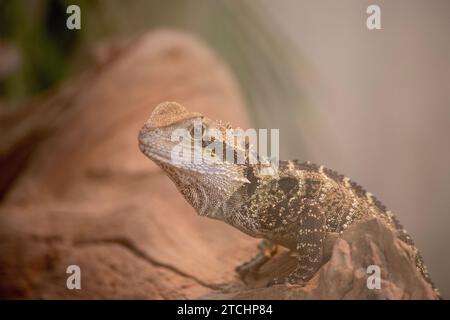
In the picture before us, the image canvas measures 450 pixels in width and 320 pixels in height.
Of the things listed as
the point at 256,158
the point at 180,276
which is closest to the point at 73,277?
the point at 180,276

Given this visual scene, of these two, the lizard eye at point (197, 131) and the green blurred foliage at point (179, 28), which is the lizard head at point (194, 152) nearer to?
the lizard eye at point (197, 131)

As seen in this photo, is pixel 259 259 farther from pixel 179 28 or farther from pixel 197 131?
pixel 179 28

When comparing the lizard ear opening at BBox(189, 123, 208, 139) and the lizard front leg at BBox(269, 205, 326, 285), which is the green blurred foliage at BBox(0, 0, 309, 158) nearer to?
the lizard front leg at BBox(269, 205, 326, 285)

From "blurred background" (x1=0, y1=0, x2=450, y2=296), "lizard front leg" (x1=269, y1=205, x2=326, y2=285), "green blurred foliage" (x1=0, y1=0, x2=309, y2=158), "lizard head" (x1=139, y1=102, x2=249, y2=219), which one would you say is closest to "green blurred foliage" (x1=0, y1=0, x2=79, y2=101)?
"green blurred foliage" (x1=0, y1=0, x2=309, y2=158)

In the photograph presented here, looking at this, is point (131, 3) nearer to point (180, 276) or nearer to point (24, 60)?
point (24, 60)

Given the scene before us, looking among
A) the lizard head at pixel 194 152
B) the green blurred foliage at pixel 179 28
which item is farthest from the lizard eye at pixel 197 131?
the green blurred foliage at pixel 179 28
